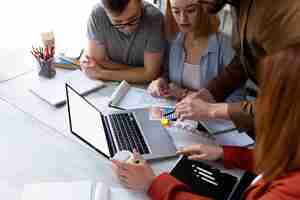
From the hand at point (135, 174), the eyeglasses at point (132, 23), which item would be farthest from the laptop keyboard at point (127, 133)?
the eyeglasses at point (132, 23)

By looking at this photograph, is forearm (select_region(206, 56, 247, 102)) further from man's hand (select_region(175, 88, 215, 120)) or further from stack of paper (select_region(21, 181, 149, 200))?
stack of paper (select_region(21, 181, 149, 200))

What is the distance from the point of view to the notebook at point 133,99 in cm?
148

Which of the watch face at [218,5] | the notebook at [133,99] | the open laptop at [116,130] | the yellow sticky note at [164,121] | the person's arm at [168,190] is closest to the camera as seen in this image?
the person's arm at [168,190]

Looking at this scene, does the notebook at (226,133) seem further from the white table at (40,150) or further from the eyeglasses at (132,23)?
the eyeglasses at (132,23)

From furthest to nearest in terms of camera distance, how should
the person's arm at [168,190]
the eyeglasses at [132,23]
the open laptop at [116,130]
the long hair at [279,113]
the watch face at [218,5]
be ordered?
the eyeglasses at [132,23] → the open laptop at [116,130] → the watch face at [218,5] → the person's arm at [168,190] → the long hair at [279,113]

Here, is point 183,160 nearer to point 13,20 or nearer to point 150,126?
point 150,126

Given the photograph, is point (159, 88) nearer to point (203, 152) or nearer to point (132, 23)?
point (132, 23)

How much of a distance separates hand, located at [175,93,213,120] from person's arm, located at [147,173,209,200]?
33 centimetres

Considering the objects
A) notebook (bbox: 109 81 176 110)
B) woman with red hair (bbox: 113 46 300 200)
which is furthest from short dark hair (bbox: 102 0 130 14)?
woman with red hair (bbox: 113 46 300 200)

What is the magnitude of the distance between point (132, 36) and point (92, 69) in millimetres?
236

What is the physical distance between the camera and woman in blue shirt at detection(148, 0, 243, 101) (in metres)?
1.54

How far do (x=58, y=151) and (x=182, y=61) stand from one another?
2.32ft

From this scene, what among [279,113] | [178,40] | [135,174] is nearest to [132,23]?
[178,40]

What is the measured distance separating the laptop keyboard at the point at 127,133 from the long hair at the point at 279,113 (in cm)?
50
